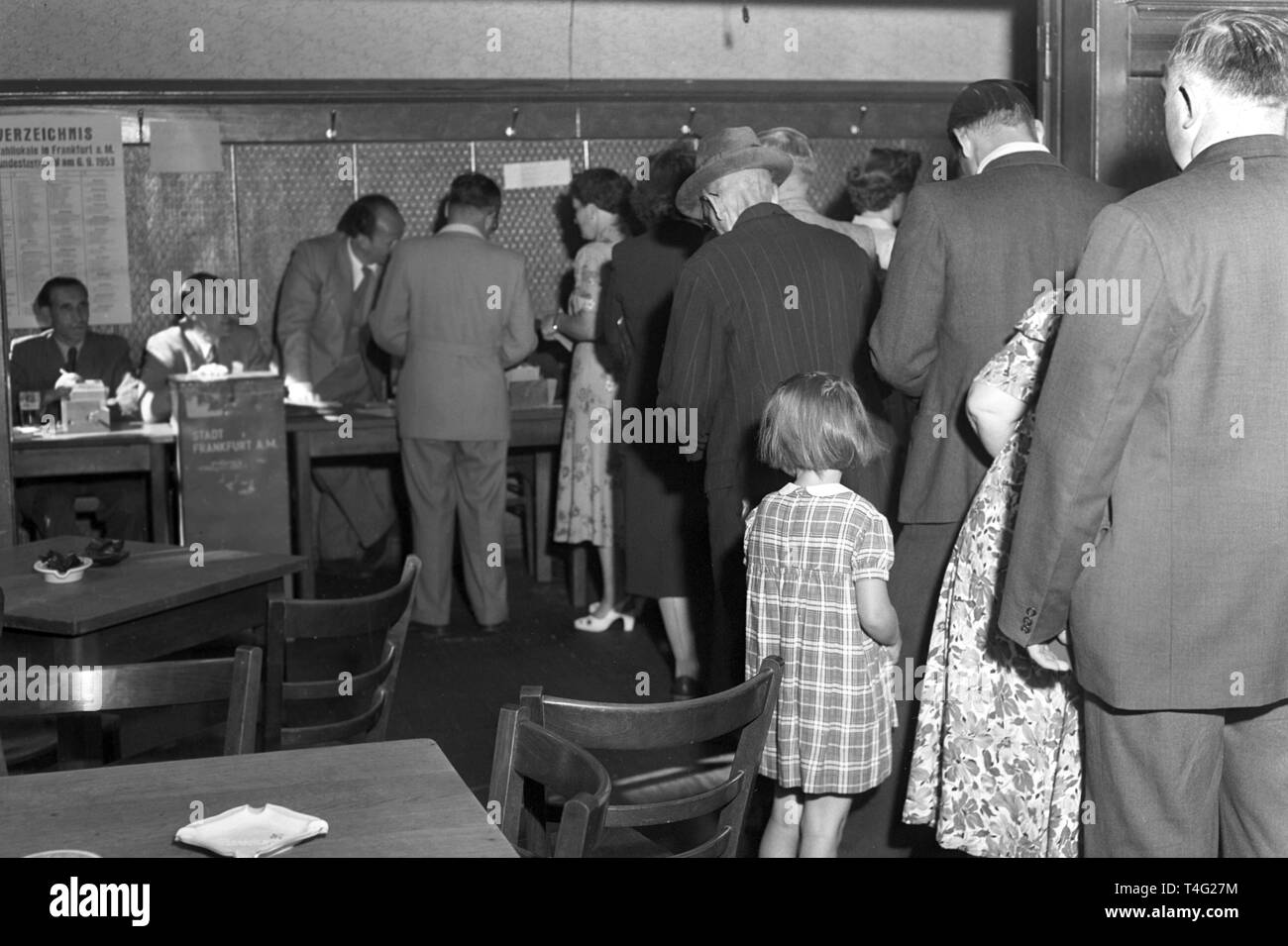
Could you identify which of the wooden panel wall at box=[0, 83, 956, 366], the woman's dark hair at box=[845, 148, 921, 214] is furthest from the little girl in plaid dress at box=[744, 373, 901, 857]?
the wooden panel wall at box=[0, 83, 956, 366]

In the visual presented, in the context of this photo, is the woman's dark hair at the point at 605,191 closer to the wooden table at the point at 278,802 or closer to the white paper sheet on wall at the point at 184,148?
the white paper sheet on wall at the point at 184,148

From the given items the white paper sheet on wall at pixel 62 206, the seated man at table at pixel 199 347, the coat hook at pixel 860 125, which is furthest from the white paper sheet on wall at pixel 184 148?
the coat hook at pixel 860 125

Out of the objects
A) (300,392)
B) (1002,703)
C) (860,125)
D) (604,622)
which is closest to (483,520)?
(604,622)

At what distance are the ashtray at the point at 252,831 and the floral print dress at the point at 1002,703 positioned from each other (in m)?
1.56

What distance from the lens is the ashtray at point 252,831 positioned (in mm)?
2096

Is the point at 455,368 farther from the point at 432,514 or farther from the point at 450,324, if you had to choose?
the point at 432,514

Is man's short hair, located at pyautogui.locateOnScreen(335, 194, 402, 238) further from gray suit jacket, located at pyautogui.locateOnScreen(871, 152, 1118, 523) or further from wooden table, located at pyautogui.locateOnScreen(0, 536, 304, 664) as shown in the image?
gray suit jacket, located at pyautogui.locateOnScreen(871, 152, 1118, 523)

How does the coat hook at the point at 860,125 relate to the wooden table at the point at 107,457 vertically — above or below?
above

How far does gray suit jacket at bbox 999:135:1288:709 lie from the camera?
2.51 metres

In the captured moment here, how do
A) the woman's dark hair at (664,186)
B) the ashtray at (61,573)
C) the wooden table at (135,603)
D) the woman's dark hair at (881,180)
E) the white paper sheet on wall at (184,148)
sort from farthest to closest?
the white paper sheet on wall at (184,148) → the woman's dark hair at (881,180) → the woman's dark hair at (664,186) → the ashtray at (61,573) → the wooden table at (135,603)

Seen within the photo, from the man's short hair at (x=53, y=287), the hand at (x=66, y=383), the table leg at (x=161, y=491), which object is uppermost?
the man's short hair at (x=53, y=287)

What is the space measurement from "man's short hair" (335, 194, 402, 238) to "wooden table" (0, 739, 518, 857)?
5900 millimetres

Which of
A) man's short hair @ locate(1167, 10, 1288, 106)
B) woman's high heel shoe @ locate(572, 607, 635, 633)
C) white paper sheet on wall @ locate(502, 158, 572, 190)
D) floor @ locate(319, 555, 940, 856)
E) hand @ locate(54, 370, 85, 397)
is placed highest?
white paper sheet on wall @ locate(502, 158, 572, 190)

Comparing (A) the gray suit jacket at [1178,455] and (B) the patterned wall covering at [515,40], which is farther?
(B) the patterned wall covering at [515,40]
